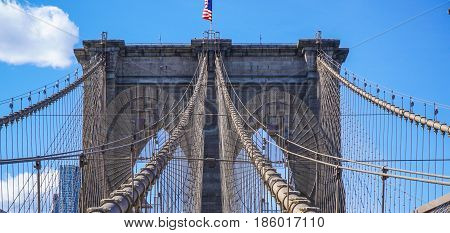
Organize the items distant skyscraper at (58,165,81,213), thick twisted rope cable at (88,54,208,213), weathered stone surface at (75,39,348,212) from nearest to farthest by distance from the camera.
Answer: thick twisted rope cable at (88,54,208,213)
distant skyscraper at (58,165,81,213)
weathered stone surface at (75,39,348,212)

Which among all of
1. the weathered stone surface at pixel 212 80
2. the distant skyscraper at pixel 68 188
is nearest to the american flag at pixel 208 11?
the weathered stone surface at pixel 212 80

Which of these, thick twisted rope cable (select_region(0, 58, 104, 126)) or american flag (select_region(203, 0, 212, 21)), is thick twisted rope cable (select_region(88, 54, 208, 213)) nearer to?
thick twisted rope cable (select_region(0, 58, 104, 126))

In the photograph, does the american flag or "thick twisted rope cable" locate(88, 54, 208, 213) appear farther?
the american flag

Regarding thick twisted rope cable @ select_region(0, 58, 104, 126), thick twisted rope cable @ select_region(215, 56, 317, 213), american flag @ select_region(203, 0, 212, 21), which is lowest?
thick twisted rope cable @ select_region(215, 56, 317, 213)

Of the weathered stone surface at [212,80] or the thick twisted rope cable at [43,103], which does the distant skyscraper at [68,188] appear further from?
the weathered stone surface at [212,80]

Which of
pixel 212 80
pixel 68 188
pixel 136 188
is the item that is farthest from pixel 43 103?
pixel 136 188

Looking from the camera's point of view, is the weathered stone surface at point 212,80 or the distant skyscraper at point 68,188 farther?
the weathered stone surface at point 212,80

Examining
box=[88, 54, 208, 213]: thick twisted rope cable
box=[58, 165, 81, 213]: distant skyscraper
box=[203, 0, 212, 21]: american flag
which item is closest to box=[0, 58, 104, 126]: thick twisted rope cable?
box=[58, 165, 81, 213]: distant skyscraper
